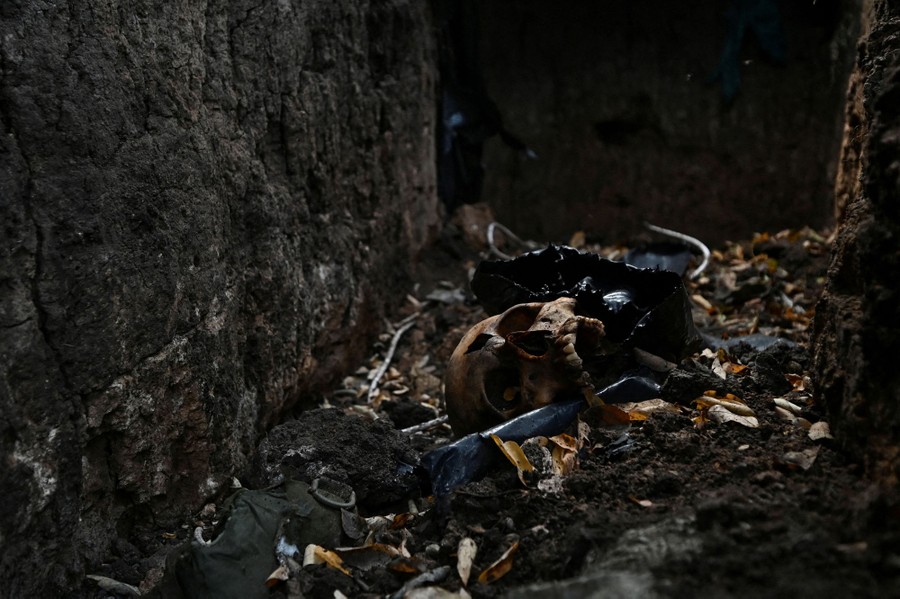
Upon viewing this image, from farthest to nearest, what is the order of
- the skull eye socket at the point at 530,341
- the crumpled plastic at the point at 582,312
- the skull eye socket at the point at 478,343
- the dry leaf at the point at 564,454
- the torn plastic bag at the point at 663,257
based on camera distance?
the torn plastic bag at the point at 663,257 → the skull eye socket at the point at 478,343 → the skull eye socket at the point at 530,341 → the crumpled plastic at the point at 582,312 → the dry leaf at the point at 564,454

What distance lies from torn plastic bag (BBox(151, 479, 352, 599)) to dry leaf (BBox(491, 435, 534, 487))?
1.72 feet

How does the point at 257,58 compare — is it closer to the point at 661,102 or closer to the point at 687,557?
the point at 687,557

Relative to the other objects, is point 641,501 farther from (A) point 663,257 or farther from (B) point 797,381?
(A) point 663,257

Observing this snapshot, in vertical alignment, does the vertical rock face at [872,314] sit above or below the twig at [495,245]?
above

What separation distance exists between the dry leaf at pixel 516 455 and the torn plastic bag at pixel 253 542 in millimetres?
525

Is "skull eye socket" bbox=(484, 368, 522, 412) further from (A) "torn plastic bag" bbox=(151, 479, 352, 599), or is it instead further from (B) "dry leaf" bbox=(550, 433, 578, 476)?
(A) "torn plastic bag" bbox=(151, 479, 352, 599)

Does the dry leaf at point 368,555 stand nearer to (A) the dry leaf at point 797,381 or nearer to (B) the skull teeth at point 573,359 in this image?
(B) the skull teeth at point 573,359

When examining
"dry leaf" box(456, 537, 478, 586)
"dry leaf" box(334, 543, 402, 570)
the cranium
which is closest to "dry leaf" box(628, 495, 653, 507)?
"dry leaf" box(456, 537, 478, 586)

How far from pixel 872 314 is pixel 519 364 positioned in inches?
51.0

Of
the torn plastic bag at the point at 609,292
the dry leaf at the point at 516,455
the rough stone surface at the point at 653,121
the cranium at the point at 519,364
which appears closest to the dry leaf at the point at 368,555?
the dry leaf at the point at 516,455

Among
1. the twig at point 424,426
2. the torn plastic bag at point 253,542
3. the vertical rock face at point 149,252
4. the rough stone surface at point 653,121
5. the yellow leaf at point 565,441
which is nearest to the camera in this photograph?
the vertical rock face at point 149,252

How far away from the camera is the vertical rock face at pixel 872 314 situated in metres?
1.98

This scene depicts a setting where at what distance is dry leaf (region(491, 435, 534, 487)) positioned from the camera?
2.50 m

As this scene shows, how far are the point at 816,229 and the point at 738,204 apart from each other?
0.62 meters
